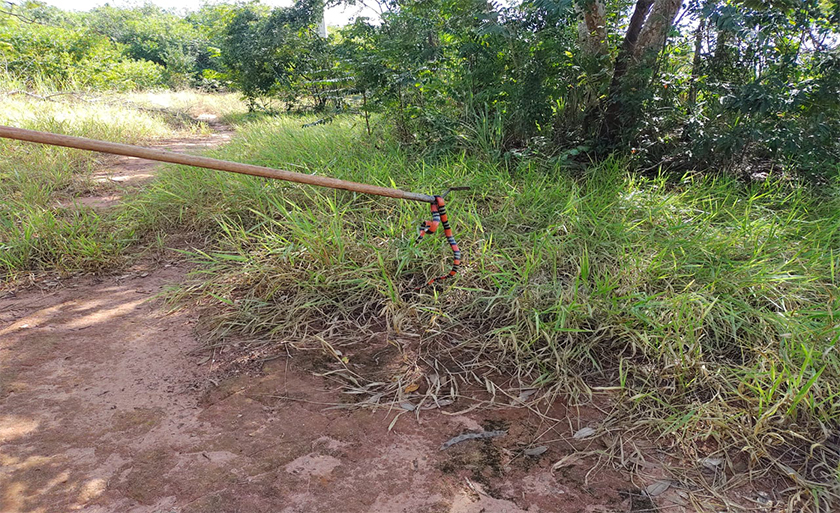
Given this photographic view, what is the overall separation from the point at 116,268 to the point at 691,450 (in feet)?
9.51

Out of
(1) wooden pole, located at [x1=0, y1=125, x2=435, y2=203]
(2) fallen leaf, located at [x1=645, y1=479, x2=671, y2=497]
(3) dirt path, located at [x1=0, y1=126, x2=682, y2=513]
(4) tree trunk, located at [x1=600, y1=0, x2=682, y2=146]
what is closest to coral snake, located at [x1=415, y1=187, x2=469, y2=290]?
(1) wooden pole, located at [x1=0, y1=125, x2=435, y2=203]

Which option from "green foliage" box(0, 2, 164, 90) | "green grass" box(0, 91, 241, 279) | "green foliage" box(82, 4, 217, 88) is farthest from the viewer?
"green foliage" box(82, 4, 217, 88)

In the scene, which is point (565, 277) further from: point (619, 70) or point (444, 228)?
Answer: point (619, 70)

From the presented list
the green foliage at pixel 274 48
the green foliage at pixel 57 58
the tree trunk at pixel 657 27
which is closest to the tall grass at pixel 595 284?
the tree trunk at pixel 657 27

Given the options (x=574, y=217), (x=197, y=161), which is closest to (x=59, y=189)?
(x=197, y=161)

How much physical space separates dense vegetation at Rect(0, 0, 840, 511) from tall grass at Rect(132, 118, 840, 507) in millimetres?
13

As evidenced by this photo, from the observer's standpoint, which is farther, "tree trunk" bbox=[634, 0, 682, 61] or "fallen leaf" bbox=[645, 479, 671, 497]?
"tree trunk" bbox=[634, 0, 682, 61]

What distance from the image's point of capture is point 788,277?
1.98 metres

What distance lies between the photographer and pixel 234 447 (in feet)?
4.78

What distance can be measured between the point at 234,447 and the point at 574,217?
192cm

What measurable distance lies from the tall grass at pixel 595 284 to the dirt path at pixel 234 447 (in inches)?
11.9

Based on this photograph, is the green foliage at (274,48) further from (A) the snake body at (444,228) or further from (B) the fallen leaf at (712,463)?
(B) the fallen leaf at (712,463)

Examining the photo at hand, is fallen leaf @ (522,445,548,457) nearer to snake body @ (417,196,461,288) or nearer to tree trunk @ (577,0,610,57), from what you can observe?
snake body @ (417,196,461,288)

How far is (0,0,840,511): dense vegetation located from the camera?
5.56ft
